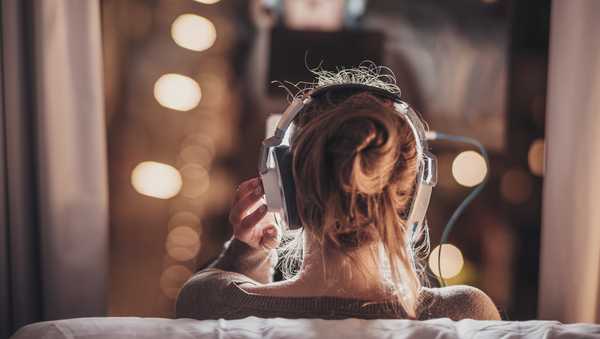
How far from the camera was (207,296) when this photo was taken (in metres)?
0.73

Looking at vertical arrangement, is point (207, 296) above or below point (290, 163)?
below

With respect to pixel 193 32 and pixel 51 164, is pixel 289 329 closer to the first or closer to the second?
pixel 51 164

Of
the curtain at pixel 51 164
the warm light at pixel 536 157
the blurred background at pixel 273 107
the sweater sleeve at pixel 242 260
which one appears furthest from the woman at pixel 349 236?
the warm light at pixel 536 157

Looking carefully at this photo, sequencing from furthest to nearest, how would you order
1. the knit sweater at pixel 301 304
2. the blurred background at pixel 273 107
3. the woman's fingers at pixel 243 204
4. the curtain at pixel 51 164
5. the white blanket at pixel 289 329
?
1. the blurred background at pixel 273 107
2. the curtain at pixel 51 164
3. the woman's fingers at pixel 243 204
4. the knit sweater at pixel 301 304
5. the white blanket at pixel 289 329

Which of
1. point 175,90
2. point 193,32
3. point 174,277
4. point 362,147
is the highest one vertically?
point 193,32

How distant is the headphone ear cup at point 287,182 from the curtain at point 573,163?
29.2 inches

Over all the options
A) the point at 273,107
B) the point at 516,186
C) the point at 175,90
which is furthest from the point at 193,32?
the point at 516,186

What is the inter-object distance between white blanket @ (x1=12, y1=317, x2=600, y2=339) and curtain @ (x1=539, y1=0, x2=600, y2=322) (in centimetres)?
65

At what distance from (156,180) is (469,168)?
36.4 inches

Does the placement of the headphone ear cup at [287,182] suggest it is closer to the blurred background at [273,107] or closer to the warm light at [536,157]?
the blurred background at [273,107]

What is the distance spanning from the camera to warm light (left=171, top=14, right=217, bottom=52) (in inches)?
57.4

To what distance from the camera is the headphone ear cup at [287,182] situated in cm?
72

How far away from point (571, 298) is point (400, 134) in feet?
2.52

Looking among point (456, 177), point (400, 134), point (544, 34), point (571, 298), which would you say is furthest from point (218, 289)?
point (544, 34)
